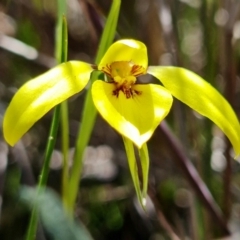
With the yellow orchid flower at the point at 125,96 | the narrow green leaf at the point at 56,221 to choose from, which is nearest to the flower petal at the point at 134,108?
the yellow orchid flower at the point at 125,96

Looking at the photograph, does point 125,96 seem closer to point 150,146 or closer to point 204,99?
point 204,99

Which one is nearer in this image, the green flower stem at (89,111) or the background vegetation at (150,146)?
the green flower stem at (89,111)

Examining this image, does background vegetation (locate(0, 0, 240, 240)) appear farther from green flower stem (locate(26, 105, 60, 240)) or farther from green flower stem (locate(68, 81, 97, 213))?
green flower stem (locate(26, 105, 60, 240))

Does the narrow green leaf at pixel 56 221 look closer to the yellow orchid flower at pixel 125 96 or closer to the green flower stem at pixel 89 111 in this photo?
the green flower stem at pixel 89 111

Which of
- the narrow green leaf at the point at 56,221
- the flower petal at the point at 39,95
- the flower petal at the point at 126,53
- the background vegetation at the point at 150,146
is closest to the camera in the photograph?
the flower petal at the point at 39,95

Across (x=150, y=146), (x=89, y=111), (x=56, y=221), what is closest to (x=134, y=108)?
(x=89, y=111)

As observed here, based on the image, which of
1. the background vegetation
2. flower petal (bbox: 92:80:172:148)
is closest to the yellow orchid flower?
flower petal (bbox: 92:80:172:148)
